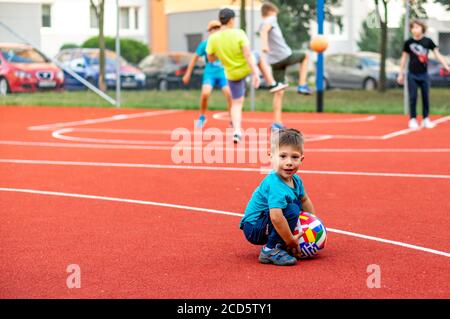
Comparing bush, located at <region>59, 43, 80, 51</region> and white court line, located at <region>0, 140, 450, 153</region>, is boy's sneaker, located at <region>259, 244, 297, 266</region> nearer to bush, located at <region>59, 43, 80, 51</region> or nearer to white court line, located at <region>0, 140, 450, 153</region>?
white court line, located at <region>0, 140, 450, 153</region>

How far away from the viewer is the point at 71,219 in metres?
8.54

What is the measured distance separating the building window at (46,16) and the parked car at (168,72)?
7386 millimetres

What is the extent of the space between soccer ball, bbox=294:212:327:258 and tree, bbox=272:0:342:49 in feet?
63.9

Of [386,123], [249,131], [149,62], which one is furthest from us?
[149,62]

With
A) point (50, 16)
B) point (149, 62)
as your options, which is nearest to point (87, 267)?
point (50, 16)

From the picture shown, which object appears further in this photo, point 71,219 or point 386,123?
point 386,123

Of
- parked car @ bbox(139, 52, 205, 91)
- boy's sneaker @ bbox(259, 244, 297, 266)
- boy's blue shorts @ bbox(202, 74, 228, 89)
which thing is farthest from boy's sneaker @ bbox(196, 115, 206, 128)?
parked car @ bbox(139, 52, 205, 91)

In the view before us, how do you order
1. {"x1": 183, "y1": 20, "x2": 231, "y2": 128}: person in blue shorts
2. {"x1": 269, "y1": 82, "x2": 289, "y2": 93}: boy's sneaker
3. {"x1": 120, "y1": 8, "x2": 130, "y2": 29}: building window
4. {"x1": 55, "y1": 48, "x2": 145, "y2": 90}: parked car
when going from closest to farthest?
1. {"x1": 269, "y1": 82, "x2": 289, "y2": 93}: boy's sneaker
2. {"x1": 183, "y1": 20, "x2": 231, "y2": 128}: person in blue shorts
3. {"x1": 55, "y1": 48, "x2": 145, "y2": 90}: parked car
4. {"x1": 120, "y1": 8, "x2": 130, "y2": 29}: building window

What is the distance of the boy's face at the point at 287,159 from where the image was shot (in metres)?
6.85

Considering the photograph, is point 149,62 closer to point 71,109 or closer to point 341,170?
point 71,109

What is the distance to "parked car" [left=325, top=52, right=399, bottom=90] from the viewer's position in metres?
32.9

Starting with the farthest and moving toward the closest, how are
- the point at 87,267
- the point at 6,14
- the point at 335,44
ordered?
the point at 335,44 → the point at 6,14 → the point at 87,267

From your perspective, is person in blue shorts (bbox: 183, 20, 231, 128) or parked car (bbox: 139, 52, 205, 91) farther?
parked car (bbox: 139, 52, 205, 91)
